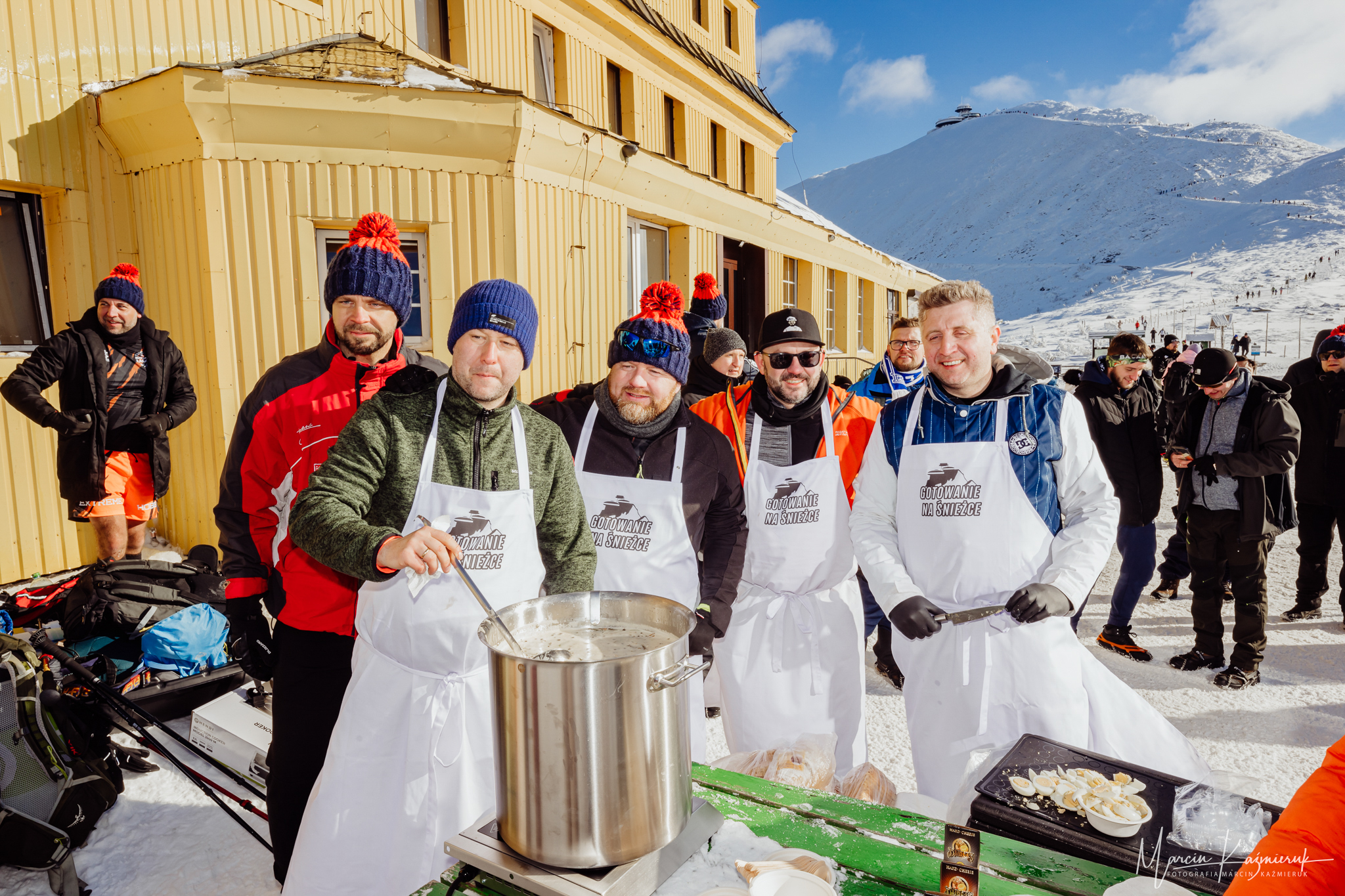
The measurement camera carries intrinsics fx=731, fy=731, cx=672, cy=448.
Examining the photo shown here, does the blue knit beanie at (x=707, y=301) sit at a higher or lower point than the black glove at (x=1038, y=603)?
higher

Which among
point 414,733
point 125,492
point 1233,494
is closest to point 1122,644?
point 1233,494

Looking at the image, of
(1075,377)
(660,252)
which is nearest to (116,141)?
(660,252)

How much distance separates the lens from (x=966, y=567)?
8.55 feet

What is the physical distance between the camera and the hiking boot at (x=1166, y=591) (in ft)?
20.0

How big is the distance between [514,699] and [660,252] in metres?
8.90

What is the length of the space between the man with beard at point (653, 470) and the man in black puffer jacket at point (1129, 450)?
336 cm

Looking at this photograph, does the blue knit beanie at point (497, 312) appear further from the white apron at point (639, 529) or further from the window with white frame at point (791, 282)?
the window with white frame at point (791, 282)

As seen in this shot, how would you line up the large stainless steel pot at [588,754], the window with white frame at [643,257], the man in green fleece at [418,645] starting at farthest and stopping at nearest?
the window with white frame at [643,257] < the man in green fleece at [418,645] < the large stainless steel pot at [588,754]

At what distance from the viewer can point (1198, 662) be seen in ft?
15.5

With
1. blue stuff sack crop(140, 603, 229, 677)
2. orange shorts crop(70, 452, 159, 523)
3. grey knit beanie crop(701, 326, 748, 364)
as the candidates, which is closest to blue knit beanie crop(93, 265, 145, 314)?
orange shorts crop(70, 452, 159, 523)

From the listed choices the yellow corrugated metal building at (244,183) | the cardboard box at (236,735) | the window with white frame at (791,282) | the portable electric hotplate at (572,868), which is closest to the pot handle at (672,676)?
the portable electric hotplate at (572,868)

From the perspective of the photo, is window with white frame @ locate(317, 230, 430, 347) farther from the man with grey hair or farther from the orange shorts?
the man with grey hair

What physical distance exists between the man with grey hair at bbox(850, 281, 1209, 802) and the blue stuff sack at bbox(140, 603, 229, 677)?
3.52 metres

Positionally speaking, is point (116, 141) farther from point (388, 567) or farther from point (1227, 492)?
point (1227, 492)
